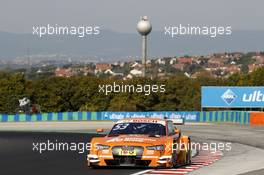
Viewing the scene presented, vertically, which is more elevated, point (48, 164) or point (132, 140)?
point (132, 140)

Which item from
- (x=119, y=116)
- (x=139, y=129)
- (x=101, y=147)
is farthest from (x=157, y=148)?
(x=119, y=116)

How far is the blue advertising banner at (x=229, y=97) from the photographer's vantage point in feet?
219

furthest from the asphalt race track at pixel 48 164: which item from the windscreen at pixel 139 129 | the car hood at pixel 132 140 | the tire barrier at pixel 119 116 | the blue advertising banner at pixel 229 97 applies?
the blue advertising banner at pixel 229 97

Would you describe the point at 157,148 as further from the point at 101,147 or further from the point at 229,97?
the point at 229,97

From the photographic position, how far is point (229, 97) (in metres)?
66.8

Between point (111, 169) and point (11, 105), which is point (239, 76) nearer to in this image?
point (11, 105)

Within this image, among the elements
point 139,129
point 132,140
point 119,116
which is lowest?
point 119,116

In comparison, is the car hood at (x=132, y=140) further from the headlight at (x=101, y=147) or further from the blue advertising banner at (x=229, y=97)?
the blue advertising banner at (x=229, y=97)

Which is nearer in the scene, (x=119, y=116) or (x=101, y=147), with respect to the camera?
(x=101, y=147)

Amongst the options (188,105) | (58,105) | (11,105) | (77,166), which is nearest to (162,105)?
(188,105)

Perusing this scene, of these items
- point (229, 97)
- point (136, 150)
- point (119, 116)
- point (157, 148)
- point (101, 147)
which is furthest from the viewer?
point (119, 116)

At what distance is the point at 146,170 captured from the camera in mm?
15453

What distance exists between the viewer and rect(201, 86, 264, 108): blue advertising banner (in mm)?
66750

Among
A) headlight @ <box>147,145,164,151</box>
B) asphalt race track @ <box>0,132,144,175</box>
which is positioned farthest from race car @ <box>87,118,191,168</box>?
asphalt race track @ <box>0,132,144,175</box>
